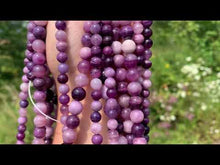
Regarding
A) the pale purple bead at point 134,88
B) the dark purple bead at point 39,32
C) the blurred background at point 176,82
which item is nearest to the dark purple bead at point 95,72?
the pale purple bead at point 134,88

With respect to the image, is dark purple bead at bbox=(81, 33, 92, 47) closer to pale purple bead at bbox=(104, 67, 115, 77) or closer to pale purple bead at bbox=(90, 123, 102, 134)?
pale purple bead at bbox=(104, 67, 115, 77)

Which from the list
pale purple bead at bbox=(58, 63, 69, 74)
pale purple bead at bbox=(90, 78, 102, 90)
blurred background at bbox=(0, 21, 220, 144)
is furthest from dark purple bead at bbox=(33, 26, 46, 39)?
blurred background at bbox=(0, 21, 220, 144)

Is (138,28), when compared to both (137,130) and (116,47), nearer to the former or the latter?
(116,47)

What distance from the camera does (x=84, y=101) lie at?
0.85 m

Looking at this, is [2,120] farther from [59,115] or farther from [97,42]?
[97,42]

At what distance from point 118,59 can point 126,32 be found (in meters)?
0.09

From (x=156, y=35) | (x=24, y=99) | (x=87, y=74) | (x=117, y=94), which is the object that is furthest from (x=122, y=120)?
(x=156, y=35)

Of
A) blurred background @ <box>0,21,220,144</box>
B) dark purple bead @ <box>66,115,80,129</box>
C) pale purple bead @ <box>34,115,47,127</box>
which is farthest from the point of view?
blurred background @ <box>0,21,220,144</box>

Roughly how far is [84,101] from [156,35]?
94.6 inches

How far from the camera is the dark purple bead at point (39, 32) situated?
2.72 feet

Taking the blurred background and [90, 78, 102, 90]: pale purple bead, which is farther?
the blurred background

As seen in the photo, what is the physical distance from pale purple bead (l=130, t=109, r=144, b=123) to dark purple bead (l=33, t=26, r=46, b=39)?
390 millimetres

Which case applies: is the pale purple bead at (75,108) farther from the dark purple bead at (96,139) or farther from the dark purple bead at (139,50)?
the dark purple bead at (139,50)

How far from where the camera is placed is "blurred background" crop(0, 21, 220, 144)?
245 cm
